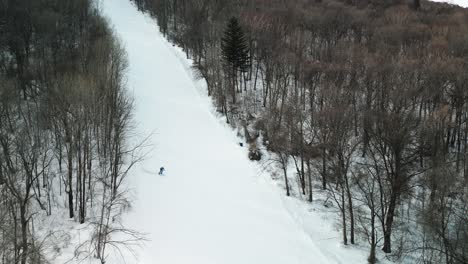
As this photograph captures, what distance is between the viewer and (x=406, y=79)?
→ 37969 millimetres

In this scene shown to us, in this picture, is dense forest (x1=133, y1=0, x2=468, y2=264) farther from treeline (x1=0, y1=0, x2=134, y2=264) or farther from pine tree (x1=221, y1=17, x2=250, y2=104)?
treeline (x1=0, y1=0, x2=134, y2=264)

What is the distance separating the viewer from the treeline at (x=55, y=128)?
2650 cm

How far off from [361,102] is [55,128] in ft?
93.5

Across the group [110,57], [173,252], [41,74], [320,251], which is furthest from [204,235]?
[41,74]

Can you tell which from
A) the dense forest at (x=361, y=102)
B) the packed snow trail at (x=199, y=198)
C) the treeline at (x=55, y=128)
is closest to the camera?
the treeline at (x=55, y=128)

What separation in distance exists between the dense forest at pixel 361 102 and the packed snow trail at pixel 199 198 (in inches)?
116

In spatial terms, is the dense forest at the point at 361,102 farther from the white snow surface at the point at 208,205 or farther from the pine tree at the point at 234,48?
the white snow surface at the point at 208,205

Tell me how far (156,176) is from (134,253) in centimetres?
1085

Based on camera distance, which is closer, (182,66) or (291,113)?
A: (291,113)

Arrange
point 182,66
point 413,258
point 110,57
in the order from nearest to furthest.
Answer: point 413,258, point 110,57, point 182,66

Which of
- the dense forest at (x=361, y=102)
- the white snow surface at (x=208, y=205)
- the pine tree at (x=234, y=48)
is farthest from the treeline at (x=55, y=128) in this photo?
the dense forest at (x=361, y=102)

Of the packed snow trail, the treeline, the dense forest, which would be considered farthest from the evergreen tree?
the treeline

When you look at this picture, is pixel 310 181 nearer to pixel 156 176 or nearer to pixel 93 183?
pixel 156 176

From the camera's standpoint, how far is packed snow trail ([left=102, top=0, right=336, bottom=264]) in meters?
27.9
